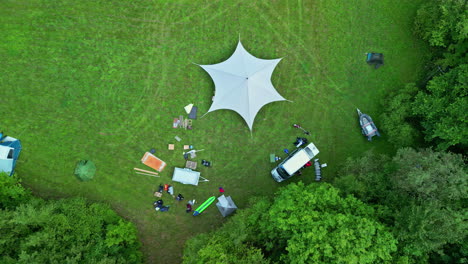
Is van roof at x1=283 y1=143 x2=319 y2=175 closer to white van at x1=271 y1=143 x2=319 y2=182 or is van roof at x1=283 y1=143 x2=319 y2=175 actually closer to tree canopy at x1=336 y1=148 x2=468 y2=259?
white van at x1=271 y1=143 x2=319 y2=182

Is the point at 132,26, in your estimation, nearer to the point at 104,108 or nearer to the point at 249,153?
the point at 104,108

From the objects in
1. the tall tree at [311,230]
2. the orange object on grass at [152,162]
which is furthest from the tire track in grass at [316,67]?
the orange object on grass at [152,162]

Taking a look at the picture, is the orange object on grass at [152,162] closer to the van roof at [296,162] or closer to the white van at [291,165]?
the white van at [291,165]

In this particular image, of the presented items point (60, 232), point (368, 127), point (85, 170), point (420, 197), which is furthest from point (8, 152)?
point (420, 197)

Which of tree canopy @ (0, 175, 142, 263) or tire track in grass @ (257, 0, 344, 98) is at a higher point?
tire track in grass @ (257, 0, 344, 98)

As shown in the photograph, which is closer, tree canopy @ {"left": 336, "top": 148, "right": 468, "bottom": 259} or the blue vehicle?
tree canopy @ {"left": 336, "top": 148, "right": 468, "bottom": 259}

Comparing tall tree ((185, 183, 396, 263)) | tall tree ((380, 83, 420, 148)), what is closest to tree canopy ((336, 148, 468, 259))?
tall tree ((185, 183, 396, 263))
